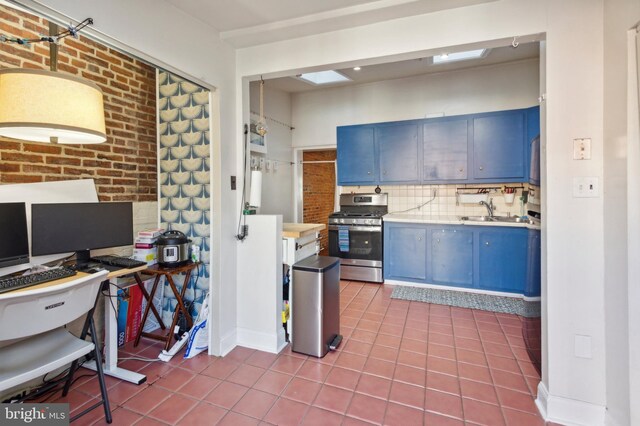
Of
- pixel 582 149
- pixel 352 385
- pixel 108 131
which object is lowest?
pixel 352 385

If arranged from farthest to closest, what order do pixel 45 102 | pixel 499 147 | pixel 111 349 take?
pixel 499 147 < pixel 111 349 < pixel 45 102

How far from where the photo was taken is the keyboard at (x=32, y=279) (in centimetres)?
143

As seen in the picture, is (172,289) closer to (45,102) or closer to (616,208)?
(45,102)

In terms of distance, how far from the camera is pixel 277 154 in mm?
4609

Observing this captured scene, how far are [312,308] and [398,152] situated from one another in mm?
2743

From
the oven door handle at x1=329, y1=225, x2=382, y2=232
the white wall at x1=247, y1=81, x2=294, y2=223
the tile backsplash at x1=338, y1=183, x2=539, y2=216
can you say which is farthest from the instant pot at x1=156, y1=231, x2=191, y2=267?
the tile backsplash at x1=338, y1=183, x2=539, y2=216

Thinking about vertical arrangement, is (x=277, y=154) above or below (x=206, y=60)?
below

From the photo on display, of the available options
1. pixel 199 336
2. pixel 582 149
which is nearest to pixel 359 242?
pixel 199 336

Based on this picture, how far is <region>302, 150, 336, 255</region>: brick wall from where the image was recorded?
5.27 metres

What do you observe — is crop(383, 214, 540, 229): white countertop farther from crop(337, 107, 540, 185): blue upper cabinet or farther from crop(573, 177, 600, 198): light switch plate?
crop(573, 177, 600, 198): light switch plate

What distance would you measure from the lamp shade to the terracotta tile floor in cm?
160

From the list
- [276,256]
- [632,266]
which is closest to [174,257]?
[276,256]

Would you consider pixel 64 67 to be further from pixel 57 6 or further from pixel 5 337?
pixel 5 337

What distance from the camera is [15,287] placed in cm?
144
